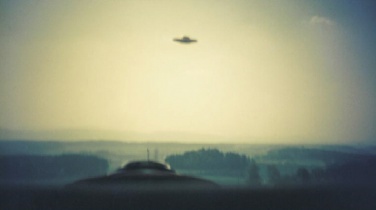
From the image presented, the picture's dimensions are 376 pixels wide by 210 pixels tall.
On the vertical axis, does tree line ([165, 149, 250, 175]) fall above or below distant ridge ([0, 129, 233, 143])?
below

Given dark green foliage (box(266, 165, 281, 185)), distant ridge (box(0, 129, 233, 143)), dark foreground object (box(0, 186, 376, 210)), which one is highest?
distant ridge (box(0, 129, 233, 143))

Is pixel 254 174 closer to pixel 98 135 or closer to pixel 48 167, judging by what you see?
pixel 98 135

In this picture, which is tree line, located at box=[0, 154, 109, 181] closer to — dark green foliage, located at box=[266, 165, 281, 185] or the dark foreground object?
the dark foreground object

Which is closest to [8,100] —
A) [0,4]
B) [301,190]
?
[0,4]

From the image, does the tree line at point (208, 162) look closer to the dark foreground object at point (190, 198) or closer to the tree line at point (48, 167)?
the dark foreground object at point (190, 198)

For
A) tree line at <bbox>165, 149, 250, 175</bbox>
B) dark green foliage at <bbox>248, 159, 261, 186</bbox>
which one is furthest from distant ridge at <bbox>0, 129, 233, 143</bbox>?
dark green foliage at <bbox>248, 159, 261, 186</bbox>

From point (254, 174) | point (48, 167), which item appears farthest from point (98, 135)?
point (254, 174)

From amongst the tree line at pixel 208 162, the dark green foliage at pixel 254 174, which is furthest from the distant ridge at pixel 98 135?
the dark green foliage at pixel 254 174

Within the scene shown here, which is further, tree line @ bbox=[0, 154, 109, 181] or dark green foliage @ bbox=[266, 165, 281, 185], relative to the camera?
dark green foliage @ bbox=[266, 165, 281, 185]
